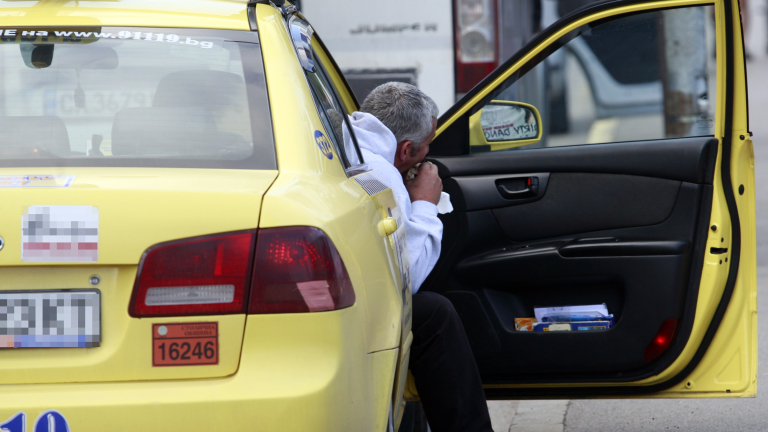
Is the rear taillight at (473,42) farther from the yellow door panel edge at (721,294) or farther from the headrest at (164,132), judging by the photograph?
the headrest at (164,132)

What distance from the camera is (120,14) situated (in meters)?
2.33

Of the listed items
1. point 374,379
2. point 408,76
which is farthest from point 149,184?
point 408,76

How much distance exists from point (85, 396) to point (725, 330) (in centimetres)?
218

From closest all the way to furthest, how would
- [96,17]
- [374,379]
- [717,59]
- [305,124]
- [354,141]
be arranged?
[374,379]
[305,124]
[96,17]
[354,141]
[717,59]

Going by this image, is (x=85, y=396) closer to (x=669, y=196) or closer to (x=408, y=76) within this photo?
(x=669, y=196)

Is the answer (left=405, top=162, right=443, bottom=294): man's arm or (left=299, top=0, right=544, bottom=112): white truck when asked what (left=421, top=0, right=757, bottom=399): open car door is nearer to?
(left=405, top=162, right=443, bottom=294): man's arm

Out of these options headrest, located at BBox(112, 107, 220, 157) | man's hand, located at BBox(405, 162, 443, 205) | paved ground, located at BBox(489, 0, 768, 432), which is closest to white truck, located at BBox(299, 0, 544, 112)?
paved ground, located at BBox(489, 0, 768, 432)

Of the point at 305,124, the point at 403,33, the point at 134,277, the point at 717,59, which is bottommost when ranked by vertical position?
the point at 134,277

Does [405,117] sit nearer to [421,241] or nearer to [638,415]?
[421,241]

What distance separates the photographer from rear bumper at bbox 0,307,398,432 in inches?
66.8

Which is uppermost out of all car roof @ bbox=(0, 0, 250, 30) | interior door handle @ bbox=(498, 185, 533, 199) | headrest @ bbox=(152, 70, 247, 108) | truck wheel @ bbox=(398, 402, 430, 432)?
car roof @ bbox=(0, 0, 250, 30)

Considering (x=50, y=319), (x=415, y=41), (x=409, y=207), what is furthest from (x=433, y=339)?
(x=415, y=41)

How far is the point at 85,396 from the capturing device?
67.5 inches

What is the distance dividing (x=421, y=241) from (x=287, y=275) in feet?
3.61
